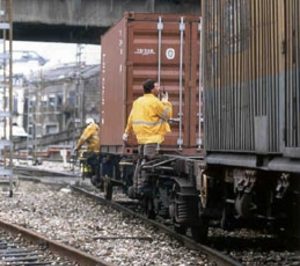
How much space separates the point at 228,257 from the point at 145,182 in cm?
383

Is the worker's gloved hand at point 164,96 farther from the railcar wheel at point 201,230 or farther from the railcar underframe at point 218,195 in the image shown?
the railcar wheel at point 201,230

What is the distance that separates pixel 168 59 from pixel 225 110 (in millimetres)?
5993

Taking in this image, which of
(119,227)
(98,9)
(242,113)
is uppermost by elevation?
(98,9)

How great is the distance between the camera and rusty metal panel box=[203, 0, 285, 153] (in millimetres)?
7730

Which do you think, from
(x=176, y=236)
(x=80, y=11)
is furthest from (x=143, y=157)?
(x=80, y=11)

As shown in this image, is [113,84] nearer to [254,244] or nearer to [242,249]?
[254,244]

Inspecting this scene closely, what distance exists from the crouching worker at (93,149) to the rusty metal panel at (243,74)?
10.6m

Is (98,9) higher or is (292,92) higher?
(98,9)

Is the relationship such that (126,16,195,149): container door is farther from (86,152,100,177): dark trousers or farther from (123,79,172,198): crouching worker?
(86,152,100,177): dark trousers

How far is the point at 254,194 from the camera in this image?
29.5ft

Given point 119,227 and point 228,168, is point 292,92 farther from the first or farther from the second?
point 119,227

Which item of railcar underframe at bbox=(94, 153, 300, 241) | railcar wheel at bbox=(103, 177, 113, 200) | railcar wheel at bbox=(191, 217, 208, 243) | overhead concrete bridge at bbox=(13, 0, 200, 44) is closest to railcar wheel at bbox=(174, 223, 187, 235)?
railcar underframe at bbox=(94, 153, 300, 241)

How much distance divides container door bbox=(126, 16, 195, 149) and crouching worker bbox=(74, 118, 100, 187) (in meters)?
5.44

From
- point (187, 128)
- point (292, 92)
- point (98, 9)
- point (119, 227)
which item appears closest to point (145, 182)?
point (119, 227)
